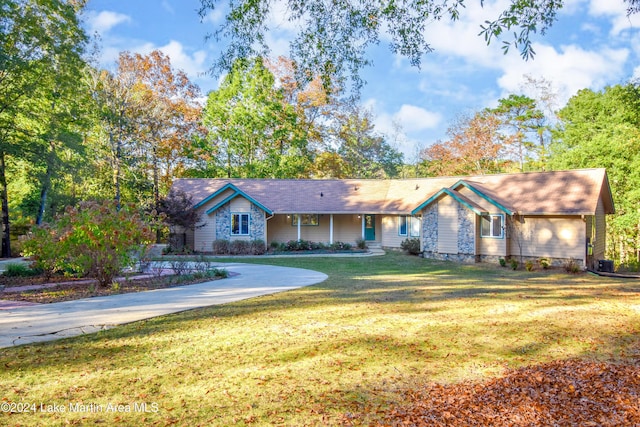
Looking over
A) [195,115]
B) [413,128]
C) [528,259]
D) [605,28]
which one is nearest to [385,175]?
[413,128]

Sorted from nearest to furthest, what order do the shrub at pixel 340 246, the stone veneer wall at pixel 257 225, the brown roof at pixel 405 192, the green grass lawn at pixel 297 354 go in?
the green grass lawn at pixel 297 354 < the brown roof at pixel 405 192 < the stone veneer wall at pixel 257 225 < the shrub at pixel 340 246

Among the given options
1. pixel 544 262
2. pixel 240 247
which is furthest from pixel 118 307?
pixel 544 262

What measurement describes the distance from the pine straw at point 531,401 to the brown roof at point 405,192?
14814 millimetres

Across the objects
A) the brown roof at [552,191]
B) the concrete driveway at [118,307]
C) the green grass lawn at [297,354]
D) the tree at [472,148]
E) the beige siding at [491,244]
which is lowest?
the green grass lawn at [297,354]

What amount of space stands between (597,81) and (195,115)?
28.8 meters

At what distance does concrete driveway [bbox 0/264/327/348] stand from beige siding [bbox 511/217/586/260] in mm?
11093

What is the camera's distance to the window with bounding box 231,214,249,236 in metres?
24.3

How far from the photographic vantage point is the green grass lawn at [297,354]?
13.0ft

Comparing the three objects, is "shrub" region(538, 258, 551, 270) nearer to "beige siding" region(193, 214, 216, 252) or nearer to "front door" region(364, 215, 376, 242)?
"front door" region(364, 215, 376, 242)

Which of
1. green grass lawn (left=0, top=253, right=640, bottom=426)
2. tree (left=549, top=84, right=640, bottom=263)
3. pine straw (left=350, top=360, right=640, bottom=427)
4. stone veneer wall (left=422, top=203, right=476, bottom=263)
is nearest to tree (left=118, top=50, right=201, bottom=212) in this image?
stone veneer wall (left=422, top=203, right=476, bottom=263)

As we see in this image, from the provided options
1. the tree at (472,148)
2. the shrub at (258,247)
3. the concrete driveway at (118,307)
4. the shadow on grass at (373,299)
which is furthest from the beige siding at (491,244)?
the tree at (472,148)

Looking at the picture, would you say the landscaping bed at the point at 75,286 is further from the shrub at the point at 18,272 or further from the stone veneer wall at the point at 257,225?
the stone veneer wall at the point at 257,225

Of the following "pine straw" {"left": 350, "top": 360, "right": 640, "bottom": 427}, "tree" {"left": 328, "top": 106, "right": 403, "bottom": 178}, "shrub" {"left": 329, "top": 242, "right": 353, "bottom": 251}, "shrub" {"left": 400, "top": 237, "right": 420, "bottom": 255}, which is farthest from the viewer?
"tree" {"left": 328, "top": 106, "right": 403, "bottom": 178}

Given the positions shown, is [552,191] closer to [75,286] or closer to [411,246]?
[411,246]
